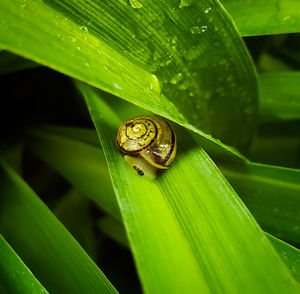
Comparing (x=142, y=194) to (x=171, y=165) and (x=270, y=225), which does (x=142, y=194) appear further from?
(x=270, y=225)

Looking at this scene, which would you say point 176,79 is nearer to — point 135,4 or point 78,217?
point 135,4

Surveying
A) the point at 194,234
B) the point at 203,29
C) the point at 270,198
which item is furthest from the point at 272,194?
the point at 203,29

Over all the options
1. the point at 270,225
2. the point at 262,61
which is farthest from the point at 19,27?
the point at 262,61

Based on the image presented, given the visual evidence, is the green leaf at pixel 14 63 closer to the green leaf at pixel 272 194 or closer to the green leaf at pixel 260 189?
the green leaf at pixel 260 189

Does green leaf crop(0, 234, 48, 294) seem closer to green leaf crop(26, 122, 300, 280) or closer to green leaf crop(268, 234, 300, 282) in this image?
green leaf crop(26, 122, 300, 280)

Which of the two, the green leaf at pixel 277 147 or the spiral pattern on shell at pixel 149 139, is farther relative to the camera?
the green leaf at pixel 277 147

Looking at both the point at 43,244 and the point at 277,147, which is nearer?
the point at 43,244

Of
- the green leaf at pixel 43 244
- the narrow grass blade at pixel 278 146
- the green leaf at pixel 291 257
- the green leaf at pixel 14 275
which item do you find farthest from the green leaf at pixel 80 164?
the narrow grass blade at pixel 278 146
